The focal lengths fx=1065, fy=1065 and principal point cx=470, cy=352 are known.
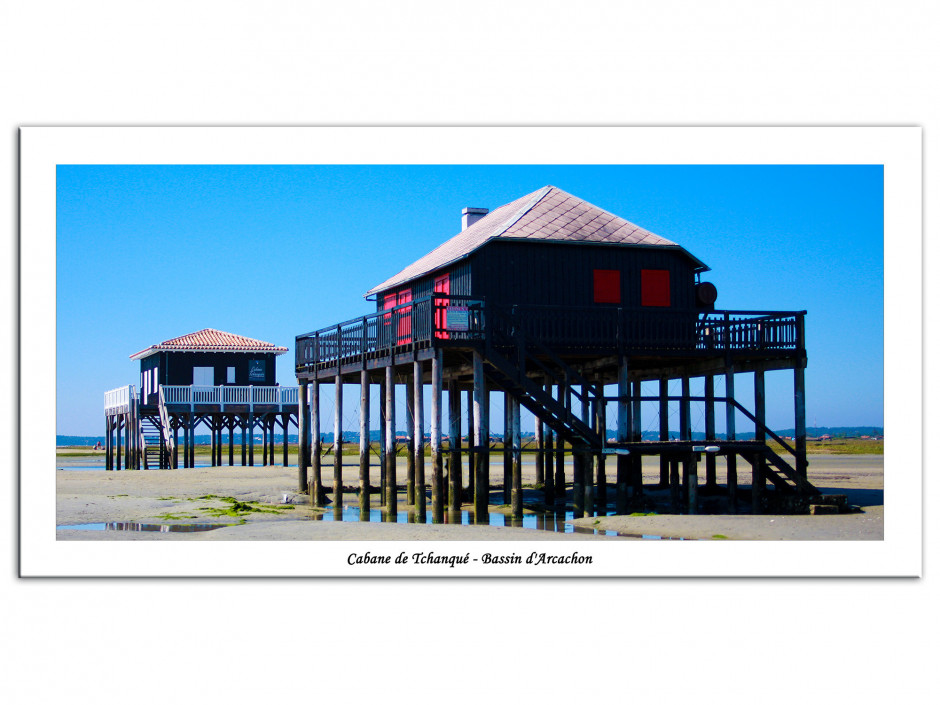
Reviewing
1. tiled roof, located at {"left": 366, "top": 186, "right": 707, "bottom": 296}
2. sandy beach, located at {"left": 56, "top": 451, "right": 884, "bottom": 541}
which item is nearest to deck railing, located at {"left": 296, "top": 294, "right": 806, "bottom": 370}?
tiled roof, located at {"left": 366, "top": 186, "right": 707, "bottom": 296}

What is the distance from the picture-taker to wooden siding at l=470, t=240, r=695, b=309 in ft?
83.6

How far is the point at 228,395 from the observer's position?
48.3 meters

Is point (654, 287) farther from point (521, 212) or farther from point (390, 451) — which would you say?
point (390, 451)

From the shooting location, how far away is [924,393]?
1491 cm

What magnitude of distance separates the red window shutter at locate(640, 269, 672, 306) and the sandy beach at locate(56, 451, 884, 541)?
17.2 ft

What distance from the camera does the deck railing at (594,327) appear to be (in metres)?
23.1

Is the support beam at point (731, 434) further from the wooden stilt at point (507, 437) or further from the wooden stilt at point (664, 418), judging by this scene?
the wooden stilt at point (507, 437)

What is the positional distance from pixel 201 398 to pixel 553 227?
86.5 feet

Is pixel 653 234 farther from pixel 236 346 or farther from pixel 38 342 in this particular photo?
pixel 236 346

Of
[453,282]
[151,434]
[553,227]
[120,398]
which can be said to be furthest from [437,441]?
[120,398]
